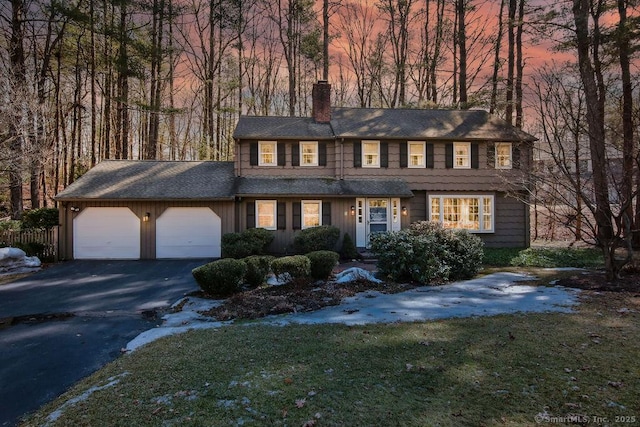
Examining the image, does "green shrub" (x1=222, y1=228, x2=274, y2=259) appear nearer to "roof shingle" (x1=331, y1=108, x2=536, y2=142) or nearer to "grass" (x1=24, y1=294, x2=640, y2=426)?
"roof shingle" (x1=331, y1=108, x2=536, y2=142)

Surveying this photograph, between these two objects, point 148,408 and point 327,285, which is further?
point 327,285

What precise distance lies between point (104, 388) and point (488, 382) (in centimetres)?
405

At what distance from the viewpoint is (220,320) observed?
20.9 feet

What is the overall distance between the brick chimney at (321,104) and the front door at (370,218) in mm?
4838

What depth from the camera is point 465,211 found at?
15.8 meters

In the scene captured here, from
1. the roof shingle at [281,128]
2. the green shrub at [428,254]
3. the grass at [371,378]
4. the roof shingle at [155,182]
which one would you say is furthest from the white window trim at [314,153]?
the grass at [371,378]

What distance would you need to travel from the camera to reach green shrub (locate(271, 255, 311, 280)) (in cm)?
850

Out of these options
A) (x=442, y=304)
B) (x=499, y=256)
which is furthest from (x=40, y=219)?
(x=499, y=256)

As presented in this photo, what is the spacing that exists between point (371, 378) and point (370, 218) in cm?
1148

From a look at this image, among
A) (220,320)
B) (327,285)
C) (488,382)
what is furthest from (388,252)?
(488,382)

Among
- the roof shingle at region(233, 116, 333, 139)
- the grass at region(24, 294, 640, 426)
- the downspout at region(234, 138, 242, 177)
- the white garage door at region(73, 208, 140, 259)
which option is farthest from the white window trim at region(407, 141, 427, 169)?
the white garage door at region(73, 208, 140, 259)

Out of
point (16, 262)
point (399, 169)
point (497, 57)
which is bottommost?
point (16, 262)

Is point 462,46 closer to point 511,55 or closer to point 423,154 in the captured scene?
point 511,55

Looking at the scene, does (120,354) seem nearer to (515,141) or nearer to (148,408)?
(148,408)
